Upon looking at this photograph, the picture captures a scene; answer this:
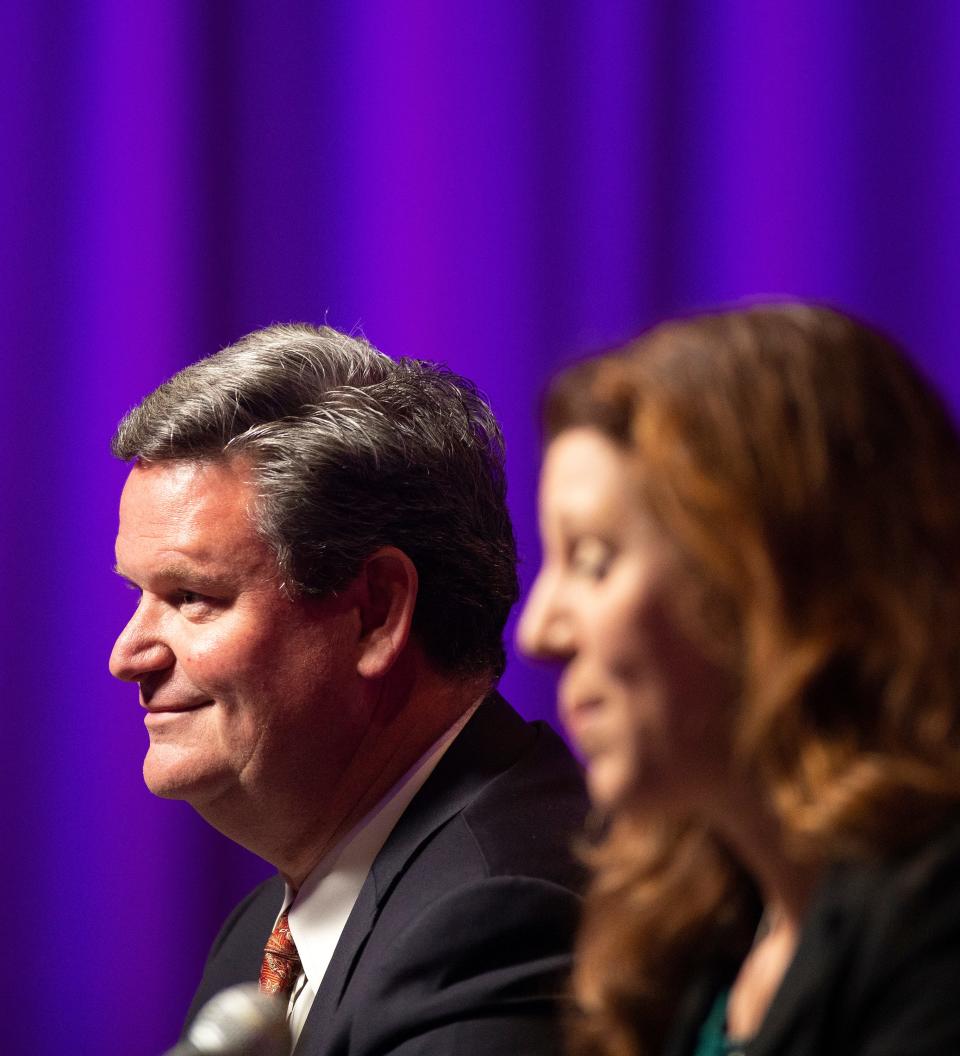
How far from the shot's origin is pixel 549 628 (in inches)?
32.8

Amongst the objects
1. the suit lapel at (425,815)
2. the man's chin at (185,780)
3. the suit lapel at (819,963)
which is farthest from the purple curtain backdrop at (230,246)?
the suit lapel at (819,963)

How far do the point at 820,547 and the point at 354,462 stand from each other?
2.64 ft

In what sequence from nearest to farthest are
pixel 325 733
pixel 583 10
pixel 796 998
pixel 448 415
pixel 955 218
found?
pixel 796 998
pixel 325 733
pixel 448 415
pixel 955 218
pixel 583 10

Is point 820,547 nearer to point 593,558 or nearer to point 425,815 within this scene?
point 593,558

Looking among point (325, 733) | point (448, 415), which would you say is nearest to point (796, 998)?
point (325, 733)

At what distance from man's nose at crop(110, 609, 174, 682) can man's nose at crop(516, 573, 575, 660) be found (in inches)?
30.0

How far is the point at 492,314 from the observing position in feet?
6.95

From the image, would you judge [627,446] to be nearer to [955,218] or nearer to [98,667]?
[955,218]

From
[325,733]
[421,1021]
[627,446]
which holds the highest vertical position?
[627,446]

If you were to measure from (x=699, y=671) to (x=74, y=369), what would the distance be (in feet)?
5.22

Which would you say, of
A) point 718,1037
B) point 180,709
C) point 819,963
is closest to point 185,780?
point 180,709

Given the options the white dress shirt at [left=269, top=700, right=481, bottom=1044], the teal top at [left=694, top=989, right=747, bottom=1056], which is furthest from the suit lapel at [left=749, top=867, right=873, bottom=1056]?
the white dress shirt at [left=269, top=700, right=481, bottom=1044]

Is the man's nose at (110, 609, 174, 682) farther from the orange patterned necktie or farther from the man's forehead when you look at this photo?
the orange patterned necktie

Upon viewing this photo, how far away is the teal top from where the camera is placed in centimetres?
91
